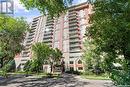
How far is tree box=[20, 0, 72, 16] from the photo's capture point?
32.5 feet

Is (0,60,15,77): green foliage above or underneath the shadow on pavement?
above

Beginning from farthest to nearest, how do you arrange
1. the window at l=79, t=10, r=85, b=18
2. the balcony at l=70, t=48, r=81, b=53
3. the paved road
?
the window at l=79, t=10, r=85, b=18, the balcony at l=70, t=48, r=81, b=53, the paved road

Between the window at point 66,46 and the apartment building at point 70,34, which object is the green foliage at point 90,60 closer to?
the apartment building at point 70,34

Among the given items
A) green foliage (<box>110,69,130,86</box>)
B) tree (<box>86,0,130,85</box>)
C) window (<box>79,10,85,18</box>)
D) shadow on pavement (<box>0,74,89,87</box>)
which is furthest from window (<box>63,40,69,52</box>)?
green foliage (<box>110,69,130,86</box>)

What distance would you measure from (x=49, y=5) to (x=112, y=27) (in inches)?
164

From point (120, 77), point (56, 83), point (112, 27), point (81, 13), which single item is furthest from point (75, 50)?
point (120, 77)

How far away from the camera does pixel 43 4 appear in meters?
9.98

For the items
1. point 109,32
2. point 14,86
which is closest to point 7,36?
point 14,86

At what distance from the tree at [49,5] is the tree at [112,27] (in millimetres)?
3025

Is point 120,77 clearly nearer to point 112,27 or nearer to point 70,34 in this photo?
point 112,27

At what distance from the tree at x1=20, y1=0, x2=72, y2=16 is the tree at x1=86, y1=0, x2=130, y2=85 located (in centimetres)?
302

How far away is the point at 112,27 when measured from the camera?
12.7 m

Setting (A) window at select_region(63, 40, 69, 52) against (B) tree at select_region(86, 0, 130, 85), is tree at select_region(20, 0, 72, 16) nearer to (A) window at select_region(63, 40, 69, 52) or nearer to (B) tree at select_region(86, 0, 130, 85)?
(B) tree at select_region(86, 0, 130, 85)

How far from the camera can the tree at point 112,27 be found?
39.7ft
